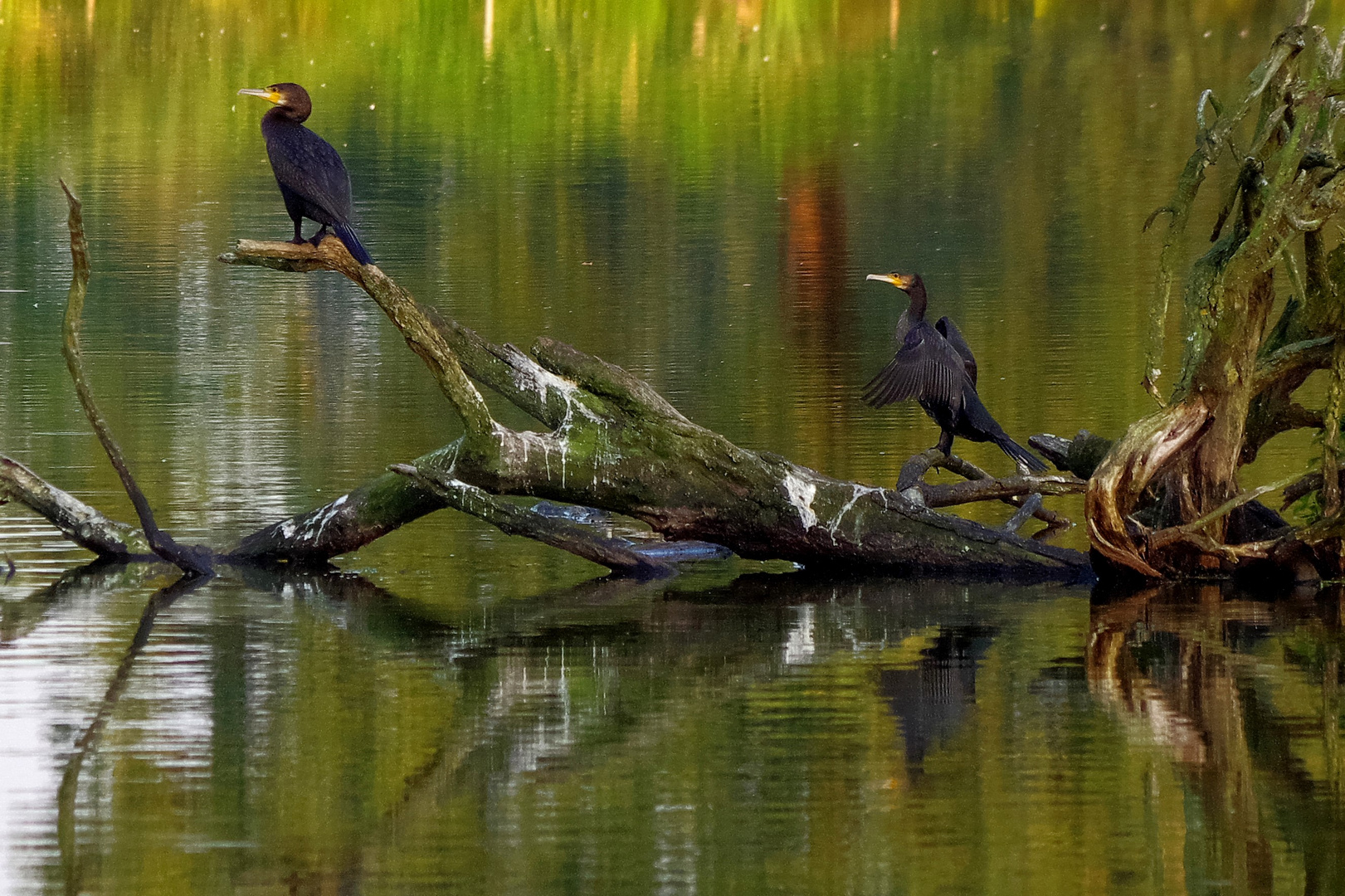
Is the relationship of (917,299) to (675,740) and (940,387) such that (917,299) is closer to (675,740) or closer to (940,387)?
(940,387)

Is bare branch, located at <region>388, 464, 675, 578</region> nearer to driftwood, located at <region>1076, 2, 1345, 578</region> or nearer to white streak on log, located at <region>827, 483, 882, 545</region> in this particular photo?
white streak on log, located at <region>827, 483, 882, 545</region>

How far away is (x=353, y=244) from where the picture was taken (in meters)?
8.38

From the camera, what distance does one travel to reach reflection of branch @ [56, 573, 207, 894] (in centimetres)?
518

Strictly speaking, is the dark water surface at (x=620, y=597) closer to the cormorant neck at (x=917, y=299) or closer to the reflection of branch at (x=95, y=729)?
the reflection of branch at (x=95, y=729)

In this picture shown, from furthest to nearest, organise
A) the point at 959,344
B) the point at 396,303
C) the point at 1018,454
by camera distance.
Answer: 1. the point at 959,344
2. the point at 1018,454
3. the point at 396,303

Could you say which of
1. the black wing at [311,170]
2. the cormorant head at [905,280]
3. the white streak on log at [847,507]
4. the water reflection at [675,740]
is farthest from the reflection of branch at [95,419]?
the cormorant head at [905,280]

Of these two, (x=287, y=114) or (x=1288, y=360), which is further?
(x=287, y=114)

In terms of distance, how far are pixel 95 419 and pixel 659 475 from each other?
222 centimetres

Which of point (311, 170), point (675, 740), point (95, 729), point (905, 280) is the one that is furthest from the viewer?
point (905, 280)

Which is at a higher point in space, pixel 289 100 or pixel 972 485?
pixel 289 100

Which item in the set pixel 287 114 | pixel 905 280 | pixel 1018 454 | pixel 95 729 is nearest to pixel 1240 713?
pixel 1018 454

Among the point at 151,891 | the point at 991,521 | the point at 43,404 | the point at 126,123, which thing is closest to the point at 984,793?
the point at 151,891

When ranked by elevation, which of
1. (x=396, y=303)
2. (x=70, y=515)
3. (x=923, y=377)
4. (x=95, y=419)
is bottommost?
(x=70, y=515)

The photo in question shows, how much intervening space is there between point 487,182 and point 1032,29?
45.0 ft
